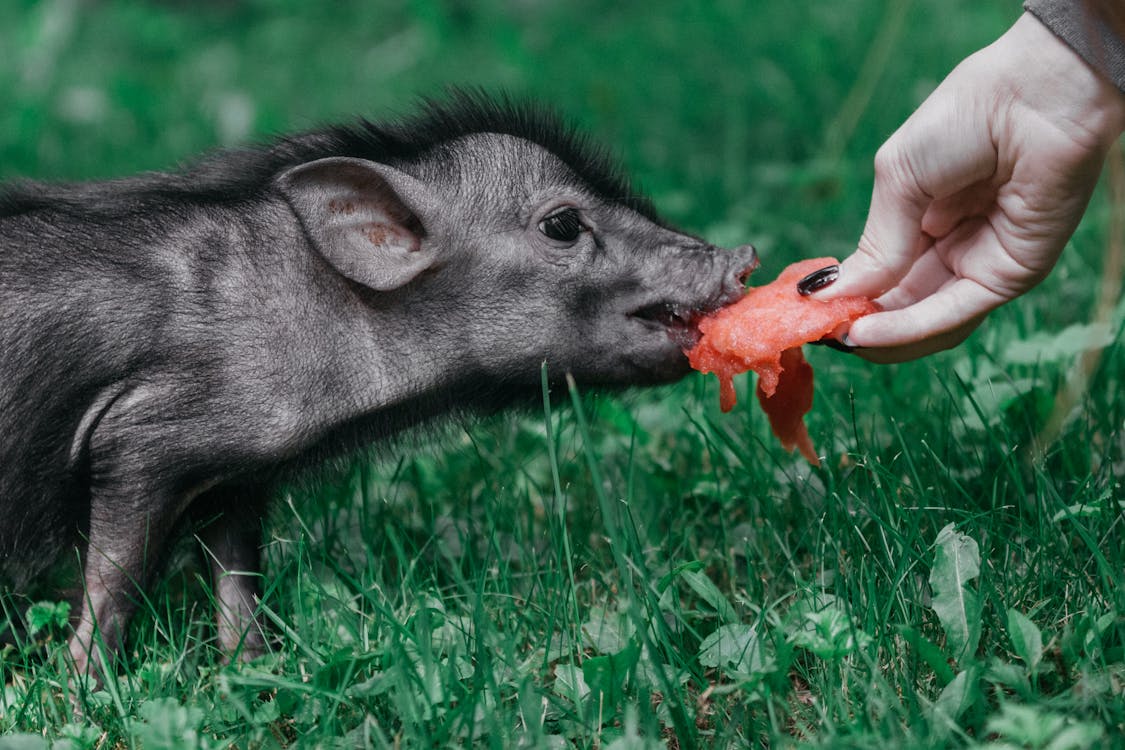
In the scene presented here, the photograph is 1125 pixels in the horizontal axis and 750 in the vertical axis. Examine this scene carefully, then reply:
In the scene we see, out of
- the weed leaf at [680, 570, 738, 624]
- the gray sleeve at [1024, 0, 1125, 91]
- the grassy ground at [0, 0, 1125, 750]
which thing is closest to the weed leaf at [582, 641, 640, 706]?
the grassy ground at [0, 0, 1125, 750]

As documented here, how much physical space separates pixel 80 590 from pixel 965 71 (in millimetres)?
2422

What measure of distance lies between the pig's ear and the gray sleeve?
152cm

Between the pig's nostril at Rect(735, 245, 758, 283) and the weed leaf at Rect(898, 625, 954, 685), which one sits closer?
the weed leaf at Rect(898, 625, 954, 685)

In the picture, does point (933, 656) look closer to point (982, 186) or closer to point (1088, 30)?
point (982, 186)

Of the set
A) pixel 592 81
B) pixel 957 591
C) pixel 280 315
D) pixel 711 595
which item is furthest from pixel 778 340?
pixel 592 81

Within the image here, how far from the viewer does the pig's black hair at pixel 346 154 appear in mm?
3297

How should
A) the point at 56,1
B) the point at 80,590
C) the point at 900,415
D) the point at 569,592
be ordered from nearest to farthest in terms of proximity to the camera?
the point at 569,592 < the point at 80,590 < the point at 900,415 < the point at 56,1

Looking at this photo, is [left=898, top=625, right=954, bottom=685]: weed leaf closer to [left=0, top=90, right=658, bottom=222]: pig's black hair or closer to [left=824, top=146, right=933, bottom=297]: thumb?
[left=824, top=146, right=933, bottom=297]: thumb

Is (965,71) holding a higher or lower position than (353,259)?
higher

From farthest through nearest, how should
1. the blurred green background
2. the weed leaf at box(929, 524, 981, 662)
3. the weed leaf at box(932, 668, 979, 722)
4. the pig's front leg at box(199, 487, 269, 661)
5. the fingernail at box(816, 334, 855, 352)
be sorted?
the blurred green background
the pig's front leg at box(199, 487, 269, 661)
the fingernail at box(816, 334, 855, 352)
the weed leaf at box(929, 524, 981, 662)
the weed leaf at box(932, 668, 979, 722)

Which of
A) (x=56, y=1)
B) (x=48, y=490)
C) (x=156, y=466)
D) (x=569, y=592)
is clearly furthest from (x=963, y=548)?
(x=56, y=1)

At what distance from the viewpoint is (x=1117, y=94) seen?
262cm

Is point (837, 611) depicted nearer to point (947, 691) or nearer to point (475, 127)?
point (947, 691)

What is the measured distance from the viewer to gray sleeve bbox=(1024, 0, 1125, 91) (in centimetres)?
259
